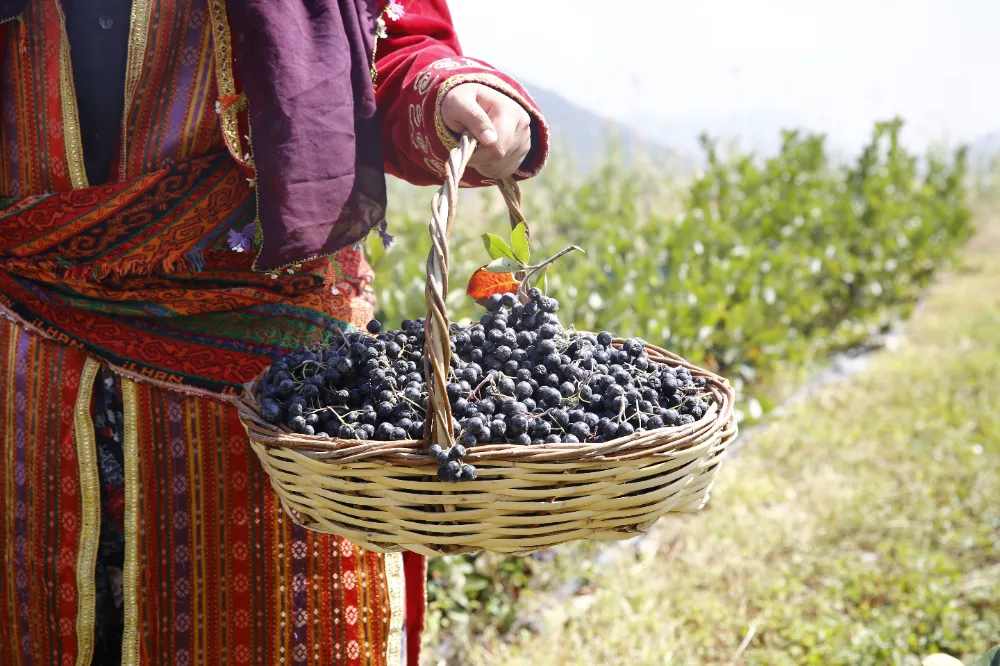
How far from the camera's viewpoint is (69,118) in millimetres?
1338

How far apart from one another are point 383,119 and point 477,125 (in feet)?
0.93

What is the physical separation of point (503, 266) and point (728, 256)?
3.23 m

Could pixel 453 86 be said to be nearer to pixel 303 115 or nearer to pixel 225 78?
pixel 303 115

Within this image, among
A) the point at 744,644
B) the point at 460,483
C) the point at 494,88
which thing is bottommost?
the point at 744,644

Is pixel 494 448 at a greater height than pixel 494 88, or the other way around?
pixel 494 88

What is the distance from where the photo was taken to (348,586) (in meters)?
1.44

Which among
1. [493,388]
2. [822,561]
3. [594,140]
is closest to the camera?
[493,388]

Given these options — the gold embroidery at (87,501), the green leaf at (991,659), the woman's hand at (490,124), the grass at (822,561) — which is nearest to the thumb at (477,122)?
the woman's hand at (490,124)

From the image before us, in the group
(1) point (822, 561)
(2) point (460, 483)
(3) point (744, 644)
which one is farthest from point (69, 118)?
(1) point (822, 561)

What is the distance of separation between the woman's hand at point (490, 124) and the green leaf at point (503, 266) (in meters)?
0.15

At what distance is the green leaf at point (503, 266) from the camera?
4.44 ft

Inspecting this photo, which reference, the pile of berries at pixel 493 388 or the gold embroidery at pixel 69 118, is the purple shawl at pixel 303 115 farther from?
the gold embroidery at pixel 69 118

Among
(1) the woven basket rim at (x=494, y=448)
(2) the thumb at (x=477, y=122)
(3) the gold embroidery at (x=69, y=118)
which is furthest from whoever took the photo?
(3) the gold embroidery at (x=69, y=118)

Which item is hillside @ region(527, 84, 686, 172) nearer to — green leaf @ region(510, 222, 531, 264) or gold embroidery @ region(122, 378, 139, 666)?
green leaf @ region(510, 222, 531, 264)
